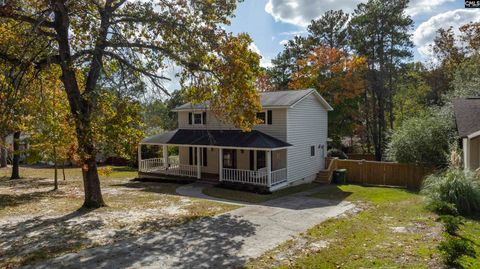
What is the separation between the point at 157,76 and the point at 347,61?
24.6 metres

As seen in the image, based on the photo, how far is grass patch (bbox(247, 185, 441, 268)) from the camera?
26.1ft

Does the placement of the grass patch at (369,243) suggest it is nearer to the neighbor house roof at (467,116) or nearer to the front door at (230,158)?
the neighbor house roof at (467,116)

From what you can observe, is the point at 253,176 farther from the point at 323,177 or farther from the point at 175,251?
the point at 175,251

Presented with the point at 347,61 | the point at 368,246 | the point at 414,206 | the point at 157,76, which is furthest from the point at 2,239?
the point at 347,61

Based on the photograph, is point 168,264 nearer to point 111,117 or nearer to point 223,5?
point 111,117

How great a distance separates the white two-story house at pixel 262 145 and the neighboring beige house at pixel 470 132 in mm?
8452

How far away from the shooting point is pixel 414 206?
1458 cm

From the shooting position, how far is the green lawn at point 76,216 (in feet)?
30.8

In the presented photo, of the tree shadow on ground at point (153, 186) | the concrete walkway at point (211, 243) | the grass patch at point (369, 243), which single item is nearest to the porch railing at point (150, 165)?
the tree shadow on ground at point (153, 186)

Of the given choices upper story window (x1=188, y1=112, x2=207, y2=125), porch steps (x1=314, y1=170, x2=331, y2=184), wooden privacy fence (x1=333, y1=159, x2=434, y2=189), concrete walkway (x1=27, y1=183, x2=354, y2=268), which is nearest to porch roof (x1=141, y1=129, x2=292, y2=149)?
upper story window (x1=188, y1=112, x2=207, y2=125)

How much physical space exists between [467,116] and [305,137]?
8970mm

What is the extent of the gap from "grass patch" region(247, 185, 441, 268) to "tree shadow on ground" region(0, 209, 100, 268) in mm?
5133

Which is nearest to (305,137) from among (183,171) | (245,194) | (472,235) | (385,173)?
(385,173)

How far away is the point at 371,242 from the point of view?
951 centimetres
